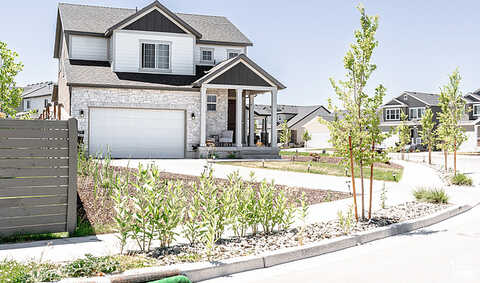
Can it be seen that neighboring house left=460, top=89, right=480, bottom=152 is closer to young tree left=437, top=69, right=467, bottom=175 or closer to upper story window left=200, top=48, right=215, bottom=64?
young tree left=437, top=69, right=467, bottom=175

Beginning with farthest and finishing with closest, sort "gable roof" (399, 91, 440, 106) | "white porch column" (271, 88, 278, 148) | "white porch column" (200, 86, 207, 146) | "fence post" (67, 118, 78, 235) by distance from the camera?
"gable roof" (399, 91, 440, 106), "white porch column" (271, 88, 278, 148), "white porch column" (200, 86, 207, 146), "fence post" (67, 118, 78, 235)

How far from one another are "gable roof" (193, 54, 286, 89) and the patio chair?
3.15 meters

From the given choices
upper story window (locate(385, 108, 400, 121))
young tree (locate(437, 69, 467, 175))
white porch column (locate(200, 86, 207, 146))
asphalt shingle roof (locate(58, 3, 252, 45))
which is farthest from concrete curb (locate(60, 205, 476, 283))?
upper story window (locate(385, 108, 400, 121))

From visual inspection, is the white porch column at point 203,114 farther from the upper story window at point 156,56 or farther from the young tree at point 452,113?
the young tree at point 452,113

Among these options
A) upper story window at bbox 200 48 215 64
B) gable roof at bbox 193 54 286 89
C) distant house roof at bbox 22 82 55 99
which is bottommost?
gable roof at bbox 193 54 286 89

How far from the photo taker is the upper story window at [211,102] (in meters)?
24.2

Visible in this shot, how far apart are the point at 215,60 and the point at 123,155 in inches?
337

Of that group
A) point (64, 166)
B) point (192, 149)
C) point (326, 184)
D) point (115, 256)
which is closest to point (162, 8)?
point (192, 149)

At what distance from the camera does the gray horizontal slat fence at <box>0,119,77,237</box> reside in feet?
20.4

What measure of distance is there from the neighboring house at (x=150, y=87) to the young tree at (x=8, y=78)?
6272mm

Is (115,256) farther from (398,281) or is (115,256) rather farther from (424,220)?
(424,220)

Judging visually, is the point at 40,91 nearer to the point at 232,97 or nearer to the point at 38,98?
the point at 38,98

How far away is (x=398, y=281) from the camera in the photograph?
16.9ft

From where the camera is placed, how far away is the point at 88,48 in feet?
78.2
